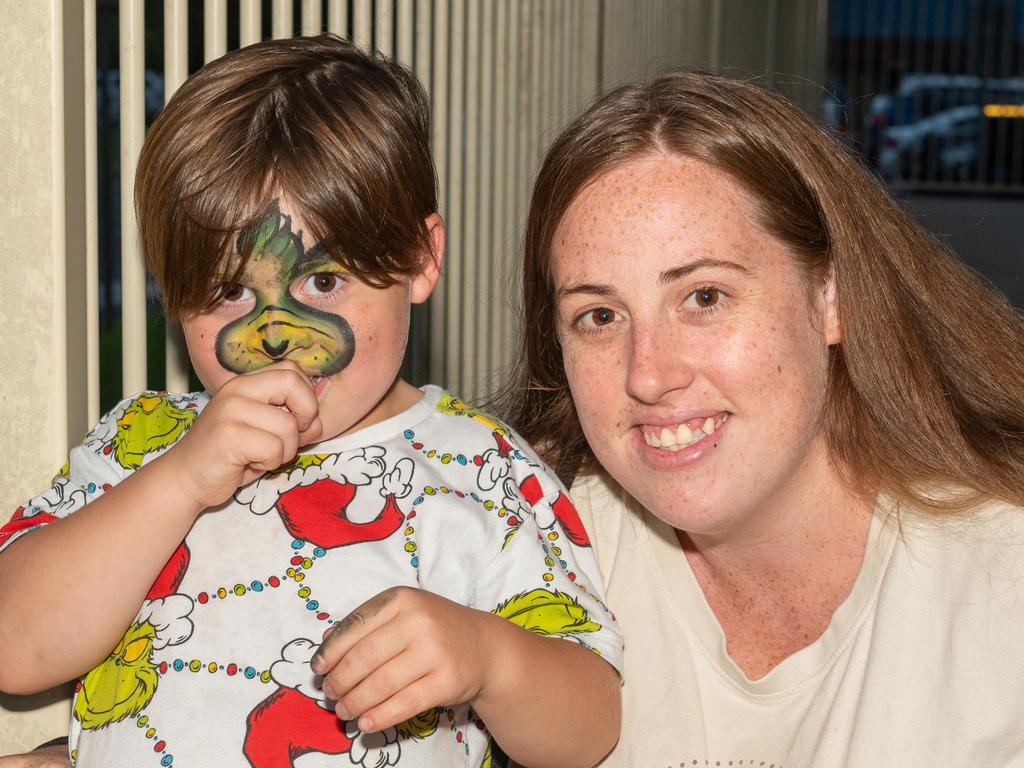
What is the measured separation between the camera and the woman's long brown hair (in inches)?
78.5

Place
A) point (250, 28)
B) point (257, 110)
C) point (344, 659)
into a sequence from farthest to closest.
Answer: point (250, 28)
point (257, 110)
point (344, 659)

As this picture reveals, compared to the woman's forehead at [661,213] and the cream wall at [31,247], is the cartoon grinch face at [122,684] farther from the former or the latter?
the woman's forehead at [661,213]

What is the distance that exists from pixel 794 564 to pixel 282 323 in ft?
3.24

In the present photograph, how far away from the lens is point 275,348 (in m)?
1.74

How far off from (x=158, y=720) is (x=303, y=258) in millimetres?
661

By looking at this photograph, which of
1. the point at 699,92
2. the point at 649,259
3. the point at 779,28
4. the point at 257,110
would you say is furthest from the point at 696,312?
the point at 779,28

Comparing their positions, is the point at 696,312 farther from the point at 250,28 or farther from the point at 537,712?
the point at 250,28

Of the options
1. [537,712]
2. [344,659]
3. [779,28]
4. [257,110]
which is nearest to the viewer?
[344,659]

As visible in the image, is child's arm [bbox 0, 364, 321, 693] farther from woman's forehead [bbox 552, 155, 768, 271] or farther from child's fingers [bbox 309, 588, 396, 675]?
woman's forehead [bbox 552, 155, 768, 271]

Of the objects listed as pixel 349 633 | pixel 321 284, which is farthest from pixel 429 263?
pixel 349 633

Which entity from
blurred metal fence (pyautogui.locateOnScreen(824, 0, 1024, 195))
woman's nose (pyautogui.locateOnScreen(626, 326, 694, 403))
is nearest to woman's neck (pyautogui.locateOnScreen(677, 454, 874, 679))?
woman's nose (pyautogui.locateOnScreen(626, 326, 694, 403))

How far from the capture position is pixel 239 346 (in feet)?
5.76

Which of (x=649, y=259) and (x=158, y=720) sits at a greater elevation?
(x=649, y=259)

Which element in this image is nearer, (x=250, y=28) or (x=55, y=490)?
(x=55, y=490)
